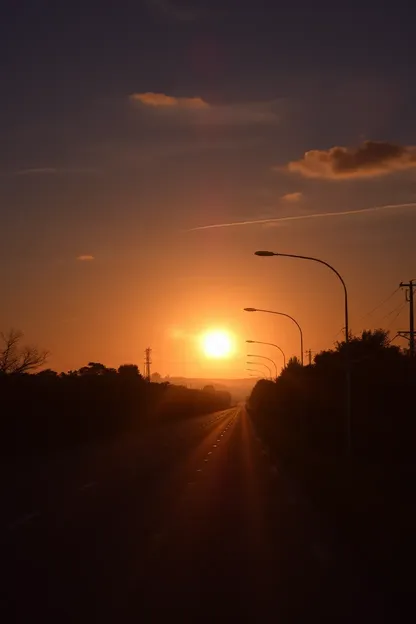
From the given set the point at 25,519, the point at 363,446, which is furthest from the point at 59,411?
the point at 25,519

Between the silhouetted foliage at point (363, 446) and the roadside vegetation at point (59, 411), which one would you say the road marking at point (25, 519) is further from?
the roadside vegetation at point (59, 411)

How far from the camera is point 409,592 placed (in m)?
9.98

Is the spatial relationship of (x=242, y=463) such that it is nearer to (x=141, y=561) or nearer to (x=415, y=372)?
(x=415, y=372)

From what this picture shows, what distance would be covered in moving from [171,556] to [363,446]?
29.7 m

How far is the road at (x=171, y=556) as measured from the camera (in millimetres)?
8844

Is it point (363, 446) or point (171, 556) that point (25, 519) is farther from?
point (363, 446)

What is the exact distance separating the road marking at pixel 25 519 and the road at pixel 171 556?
0.04 meters

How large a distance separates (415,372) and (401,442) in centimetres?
946

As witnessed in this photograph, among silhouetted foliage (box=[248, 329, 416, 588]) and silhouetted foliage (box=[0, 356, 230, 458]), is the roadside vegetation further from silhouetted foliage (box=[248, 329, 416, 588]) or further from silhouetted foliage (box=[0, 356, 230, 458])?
silhouetted foliage (box=[248, 329, 416, 588])

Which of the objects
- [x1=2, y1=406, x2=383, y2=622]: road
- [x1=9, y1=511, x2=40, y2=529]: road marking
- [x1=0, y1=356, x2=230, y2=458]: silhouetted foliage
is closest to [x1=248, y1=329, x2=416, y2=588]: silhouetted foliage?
[x1=2, y1=406, x2=383, y2=622]: road

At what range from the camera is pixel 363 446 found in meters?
40.4

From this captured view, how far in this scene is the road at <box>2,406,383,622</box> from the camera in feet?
29.0

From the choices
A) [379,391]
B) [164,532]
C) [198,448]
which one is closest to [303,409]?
[379,391]

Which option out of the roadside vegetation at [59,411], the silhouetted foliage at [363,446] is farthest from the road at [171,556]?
the roadside vegetation at [59,411]
